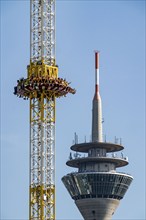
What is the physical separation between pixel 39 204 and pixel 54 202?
394 cm

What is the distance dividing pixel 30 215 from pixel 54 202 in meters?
7.19

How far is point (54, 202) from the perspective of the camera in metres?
199

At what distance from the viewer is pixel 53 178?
200 m

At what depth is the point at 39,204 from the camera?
199m

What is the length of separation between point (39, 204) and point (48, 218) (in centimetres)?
446

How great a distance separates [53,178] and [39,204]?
25.0 feet

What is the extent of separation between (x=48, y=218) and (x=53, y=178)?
10.4m

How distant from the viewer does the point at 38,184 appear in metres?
199

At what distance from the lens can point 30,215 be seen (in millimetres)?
199500

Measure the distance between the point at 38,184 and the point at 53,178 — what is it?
13.7 feet

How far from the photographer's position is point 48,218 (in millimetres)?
197375

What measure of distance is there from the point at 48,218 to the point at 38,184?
9166 mm

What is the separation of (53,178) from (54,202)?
620 centimetres
